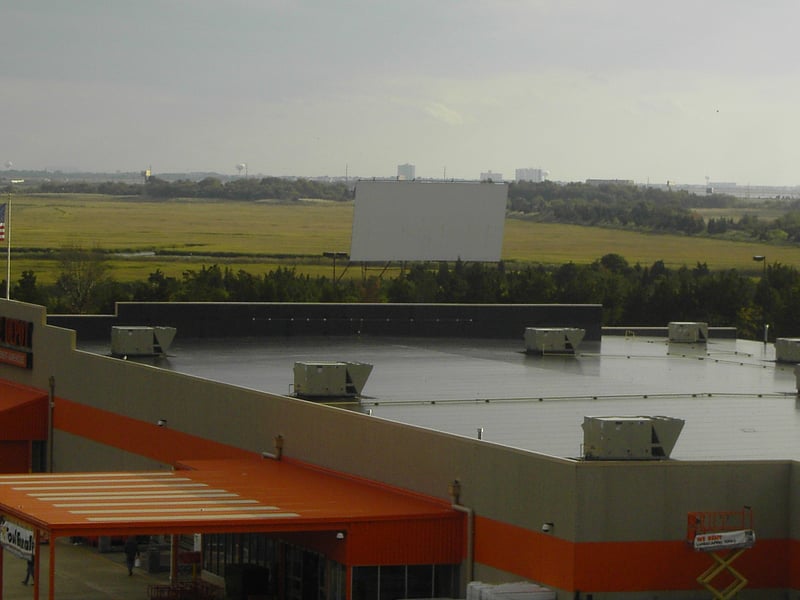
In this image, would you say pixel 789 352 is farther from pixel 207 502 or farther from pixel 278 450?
pixel 207 502

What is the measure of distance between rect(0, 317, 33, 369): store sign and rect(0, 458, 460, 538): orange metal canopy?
13.7 m

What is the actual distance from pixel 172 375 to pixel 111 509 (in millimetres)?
9069

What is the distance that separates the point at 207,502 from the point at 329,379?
6.65m

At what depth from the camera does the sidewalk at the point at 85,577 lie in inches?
1161

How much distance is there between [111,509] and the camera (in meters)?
23.8

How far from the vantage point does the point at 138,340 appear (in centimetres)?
3941

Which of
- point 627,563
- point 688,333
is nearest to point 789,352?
point 688,333

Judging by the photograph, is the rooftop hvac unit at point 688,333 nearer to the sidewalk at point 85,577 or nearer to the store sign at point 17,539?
the sidewalk at point 85,577

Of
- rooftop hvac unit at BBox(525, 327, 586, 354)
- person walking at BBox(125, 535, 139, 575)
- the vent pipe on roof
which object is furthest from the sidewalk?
rooftop hvac unit at BBox(525, 327, 586, 354)

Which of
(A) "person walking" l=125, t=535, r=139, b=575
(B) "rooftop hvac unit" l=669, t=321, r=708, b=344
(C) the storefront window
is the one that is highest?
(B) "rooftop hvac unit" l=669, t=321, r=708, b=344

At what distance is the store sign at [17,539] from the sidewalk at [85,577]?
4817 mm

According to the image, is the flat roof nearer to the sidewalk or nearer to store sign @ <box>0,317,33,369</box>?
store sign @ <box>0,317,33,369</box>

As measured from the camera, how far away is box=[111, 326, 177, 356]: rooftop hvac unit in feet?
129

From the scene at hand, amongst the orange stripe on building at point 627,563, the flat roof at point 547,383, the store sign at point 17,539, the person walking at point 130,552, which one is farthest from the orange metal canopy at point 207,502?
the person walking at point 130,552
